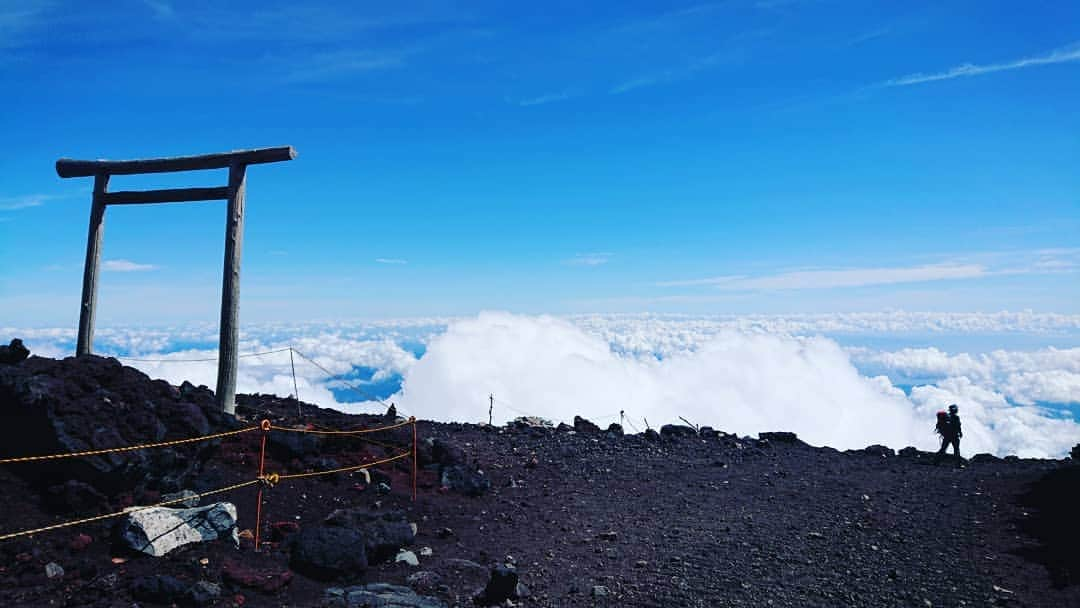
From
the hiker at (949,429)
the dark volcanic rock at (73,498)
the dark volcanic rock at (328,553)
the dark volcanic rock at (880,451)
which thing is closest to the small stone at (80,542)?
the dark volcanic rock at (73,498)

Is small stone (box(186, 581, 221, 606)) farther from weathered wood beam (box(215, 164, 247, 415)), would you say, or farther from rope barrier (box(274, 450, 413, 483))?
weathered wood beam (box(215, 164, 247, 415))

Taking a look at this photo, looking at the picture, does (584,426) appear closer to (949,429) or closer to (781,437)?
(781,437)

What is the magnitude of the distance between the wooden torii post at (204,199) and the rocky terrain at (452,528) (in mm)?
1023

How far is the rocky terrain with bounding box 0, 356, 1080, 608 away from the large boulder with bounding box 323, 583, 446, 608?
3 centimetres

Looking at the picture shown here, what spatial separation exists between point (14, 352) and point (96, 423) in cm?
275

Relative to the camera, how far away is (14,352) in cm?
969

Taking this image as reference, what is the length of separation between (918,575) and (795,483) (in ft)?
20.1

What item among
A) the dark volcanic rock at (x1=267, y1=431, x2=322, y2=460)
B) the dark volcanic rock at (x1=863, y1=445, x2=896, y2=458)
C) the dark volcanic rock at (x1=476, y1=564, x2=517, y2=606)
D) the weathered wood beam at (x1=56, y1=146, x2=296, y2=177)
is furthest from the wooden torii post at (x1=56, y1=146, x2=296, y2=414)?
the dark volcanic rock at (x1=863, y1=445, x2=896, y2=458)

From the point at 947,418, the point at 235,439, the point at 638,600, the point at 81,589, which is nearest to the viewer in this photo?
the point at 81,589

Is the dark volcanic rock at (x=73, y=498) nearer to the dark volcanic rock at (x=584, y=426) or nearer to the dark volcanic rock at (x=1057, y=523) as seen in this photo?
the dark volcanic rock at (x=1057, y=523)

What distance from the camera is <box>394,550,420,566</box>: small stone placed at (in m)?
8.59

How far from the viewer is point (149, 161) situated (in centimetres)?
1302

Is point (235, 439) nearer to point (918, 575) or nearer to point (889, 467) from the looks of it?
point (918, 575)

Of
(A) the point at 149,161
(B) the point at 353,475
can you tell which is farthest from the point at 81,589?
(A) the point at 149,161
